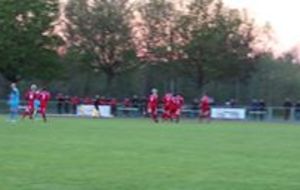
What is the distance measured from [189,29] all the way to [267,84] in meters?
8.96

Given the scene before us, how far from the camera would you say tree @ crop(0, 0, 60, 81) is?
70438 mm

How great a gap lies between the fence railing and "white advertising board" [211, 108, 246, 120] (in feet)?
2.13

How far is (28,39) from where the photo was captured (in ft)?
234

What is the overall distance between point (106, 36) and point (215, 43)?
9.58 m

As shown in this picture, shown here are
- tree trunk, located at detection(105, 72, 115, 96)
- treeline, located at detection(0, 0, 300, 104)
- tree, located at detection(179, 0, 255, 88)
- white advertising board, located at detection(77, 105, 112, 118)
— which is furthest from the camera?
tree trunk, located at detection(105, 72, 115, 96)

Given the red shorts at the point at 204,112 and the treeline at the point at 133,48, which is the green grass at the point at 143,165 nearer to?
the red shorts at the point at 204,112

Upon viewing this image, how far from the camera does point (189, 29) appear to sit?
241 feet

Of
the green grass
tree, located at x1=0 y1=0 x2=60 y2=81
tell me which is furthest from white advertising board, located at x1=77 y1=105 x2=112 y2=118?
the green grass

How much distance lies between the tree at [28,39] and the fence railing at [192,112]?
9620 millimetres

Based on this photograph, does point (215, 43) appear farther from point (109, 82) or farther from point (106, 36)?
point (109, 82)

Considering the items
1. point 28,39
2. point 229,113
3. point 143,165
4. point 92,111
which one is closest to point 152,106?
point 229,113

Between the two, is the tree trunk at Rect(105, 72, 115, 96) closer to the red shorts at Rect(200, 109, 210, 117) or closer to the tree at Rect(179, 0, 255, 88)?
the tree at Rect(179, 0, 255, 88)

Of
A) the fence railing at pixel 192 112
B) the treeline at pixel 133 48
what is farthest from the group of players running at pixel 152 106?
the treeline at pixel 133 48

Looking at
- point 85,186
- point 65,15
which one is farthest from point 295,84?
point 85,186
